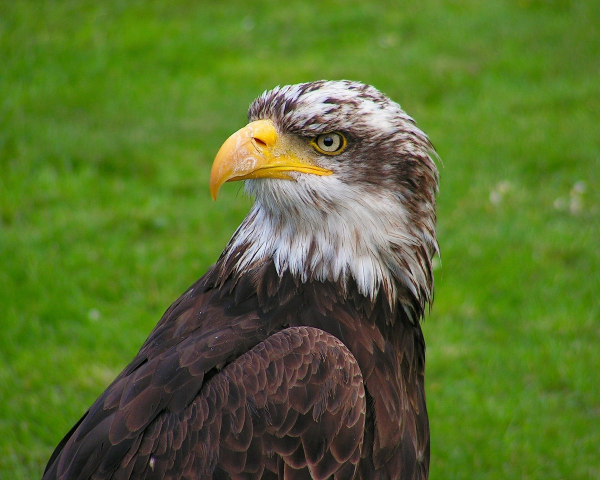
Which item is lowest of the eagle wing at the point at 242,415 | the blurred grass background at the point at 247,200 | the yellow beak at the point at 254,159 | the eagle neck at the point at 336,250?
the blurred grass background at the point at 247,200

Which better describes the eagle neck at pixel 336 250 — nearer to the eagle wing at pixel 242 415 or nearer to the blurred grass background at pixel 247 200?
the eagle wing at pixel 242 415

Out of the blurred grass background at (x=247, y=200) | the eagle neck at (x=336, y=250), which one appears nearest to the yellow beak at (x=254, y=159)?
the eagle neck at (x=336, y=250)

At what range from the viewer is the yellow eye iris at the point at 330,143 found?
308 cm

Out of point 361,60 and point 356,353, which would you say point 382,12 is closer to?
point 361,60

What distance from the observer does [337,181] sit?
3.07 metres

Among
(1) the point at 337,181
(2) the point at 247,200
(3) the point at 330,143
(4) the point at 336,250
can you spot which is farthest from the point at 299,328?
(2) the point at 247,200

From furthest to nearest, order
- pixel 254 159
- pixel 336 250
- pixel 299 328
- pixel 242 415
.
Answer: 1. pixel 336 250
2. pixel 254 159
3. pixel 299 328
4. pixel 242 415

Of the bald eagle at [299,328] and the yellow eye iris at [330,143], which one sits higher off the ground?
the yellow eye iris at [330,143]

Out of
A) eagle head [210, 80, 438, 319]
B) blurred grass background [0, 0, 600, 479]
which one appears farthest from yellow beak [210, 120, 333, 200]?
blurred grass background [0, 0, 600, 479]

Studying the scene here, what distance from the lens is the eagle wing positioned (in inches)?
108

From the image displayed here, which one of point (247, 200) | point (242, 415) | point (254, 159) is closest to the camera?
point (242, 415)

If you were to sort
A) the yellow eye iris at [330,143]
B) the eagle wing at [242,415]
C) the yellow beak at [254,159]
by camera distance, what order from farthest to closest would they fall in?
the yellow eye iris at [330,143], the yellow beak at [254,159], the eagle wing at [242,415]

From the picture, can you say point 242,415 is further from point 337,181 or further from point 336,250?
point 337,181

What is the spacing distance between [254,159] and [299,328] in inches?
28.1
